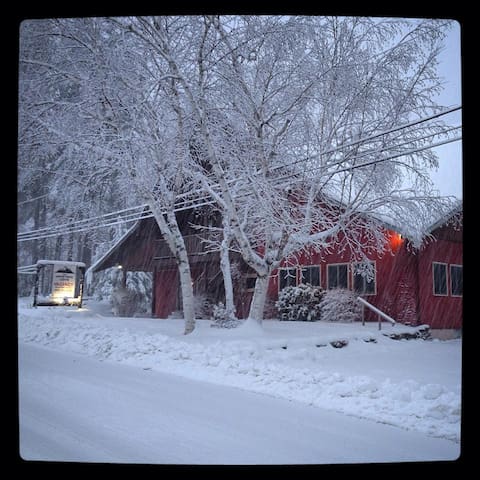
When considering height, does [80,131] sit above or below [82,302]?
above

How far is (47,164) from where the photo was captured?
591cm

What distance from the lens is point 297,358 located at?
6668 mm

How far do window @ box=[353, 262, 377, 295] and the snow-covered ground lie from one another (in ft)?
2.44

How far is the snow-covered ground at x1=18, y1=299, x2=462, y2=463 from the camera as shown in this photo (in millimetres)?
4148

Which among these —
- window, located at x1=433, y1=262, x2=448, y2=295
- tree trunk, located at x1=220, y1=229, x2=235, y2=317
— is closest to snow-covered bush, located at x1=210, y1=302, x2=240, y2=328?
tree trunk, located at x1=220, y1=229, x2=235, y2=317

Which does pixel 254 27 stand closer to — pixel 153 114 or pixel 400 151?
pixel 153 114

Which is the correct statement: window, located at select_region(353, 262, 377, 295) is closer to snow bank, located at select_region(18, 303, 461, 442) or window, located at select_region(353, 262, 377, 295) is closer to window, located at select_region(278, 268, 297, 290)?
snow bank, located at select_region(18, 303, 461, 442)

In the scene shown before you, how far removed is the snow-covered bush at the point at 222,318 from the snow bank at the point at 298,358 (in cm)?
25

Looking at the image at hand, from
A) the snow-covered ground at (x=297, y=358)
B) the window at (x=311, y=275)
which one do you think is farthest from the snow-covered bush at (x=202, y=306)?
the window at (x=311, y=275)

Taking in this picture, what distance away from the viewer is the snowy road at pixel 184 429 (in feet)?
9.99

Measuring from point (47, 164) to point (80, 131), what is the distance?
1.64 metres

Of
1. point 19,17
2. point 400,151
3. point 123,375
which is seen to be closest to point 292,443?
point 123,375

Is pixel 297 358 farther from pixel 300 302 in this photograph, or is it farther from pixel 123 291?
pixel 123 291

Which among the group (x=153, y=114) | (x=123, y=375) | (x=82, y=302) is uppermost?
(x=153, y=114)
